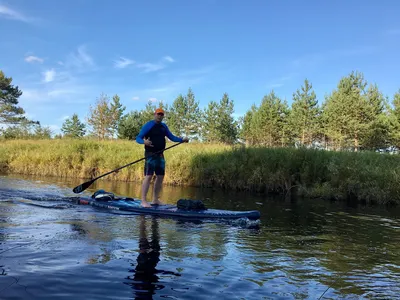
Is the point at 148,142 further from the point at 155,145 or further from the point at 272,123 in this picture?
the point at 272,123

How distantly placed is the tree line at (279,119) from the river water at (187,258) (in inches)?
1052

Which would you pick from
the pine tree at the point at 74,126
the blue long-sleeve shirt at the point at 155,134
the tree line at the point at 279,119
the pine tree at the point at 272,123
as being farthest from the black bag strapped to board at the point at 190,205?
the pine tree at the point at 74,126

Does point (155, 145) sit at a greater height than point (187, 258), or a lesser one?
greater

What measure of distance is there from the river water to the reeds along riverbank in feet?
16.4

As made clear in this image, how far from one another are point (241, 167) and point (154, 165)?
699 cm

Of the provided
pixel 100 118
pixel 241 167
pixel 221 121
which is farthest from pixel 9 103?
pixel 241 167

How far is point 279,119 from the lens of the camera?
48875mm

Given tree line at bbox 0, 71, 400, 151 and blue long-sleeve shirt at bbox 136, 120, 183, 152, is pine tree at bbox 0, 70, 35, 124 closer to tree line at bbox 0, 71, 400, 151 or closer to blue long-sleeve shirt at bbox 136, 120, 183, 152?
tree line at bbox 0, 71, 400, 151

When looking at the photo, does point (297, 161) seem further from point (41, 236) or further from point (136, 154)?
point (41, 236)

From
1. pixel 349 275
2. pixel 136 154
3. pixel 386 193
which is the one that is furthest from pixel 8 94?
pixel 349 275

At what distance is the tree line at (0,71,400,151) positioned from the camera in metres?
36.6

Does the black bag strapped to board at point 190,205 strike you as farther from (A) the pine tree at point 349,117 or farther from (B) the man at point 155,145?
(A) the pine tree at point 349,117

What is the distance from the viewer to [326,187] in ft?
38.3

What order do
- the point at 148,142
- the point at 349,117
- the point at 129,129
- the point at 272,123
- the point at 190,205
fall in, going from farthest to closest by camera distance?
1. the point at 272,123
2. the point at 129,129
3. the point at 349,117
4. the point at 148,142
5. the point at 190,205
